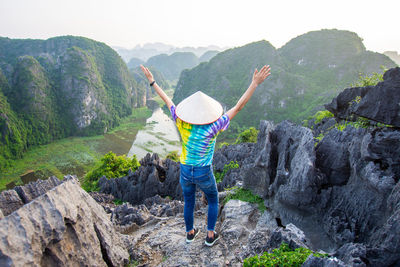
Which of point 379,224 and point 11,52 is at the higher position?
point 11,52

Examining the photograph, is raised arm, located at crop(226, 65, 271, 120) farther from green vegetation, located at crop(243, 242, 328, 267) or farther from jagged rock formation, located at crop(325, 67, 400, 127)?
jagged rock formation, located at crop(325, 67, 400, 127)

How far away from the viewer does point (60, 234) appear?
9.43ft

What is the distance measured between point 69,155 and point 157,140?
722 inches

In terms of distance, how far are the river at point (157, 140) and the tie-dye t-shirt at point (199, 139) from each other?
131ft

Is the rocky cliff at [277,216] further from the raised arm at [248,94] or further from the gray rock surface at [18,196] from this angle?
the raised arm at [248,94]

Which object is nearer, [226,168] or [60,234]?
[60,234]

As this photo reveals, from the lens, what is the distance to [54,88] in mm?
69562

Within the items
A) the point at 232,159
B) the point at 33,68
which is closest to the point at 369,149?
the point at 232,159

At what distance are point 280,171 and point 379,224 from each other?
241 cm

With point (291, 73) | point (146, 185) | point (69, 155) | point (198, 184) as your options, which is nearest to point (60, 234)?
point (198, 184)

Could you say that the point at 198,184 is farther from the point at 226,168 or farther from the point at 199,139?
the point at 226,168

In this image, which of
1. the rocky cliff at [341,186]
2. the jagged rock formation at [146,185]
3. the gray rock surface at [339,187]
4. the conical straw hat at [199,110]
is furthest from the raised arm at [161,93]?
the jagged rock formation at [146,185]

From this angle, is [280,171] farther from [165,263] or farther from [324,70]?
[324,70]

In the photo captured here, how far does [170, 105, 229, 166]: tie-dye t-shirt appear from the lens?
3338 mm
